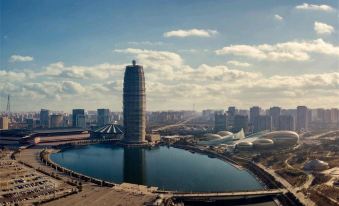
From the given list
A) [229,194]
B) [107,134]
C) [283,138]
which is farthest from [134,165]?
[107,134]

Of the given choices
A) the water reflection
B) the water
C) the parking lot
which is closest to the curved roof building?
the water

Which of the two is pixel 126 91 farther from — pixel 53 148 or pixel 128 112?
pixel 53 148

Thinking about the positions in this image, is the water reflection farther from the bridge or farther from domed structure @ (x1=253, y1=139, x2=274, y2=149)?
domed structure @ (x1=253, y1=139, x2=274, y2=149)

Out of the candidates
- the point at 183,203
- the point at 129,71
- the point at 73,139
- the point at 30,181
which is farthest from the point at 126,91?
the point at 183,203

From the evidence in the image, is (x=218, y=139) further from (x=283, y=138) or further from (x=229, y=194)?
(x=229, y=194)

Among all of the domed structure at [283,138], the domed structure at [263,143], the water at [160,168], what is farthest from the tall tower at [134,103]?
the domed structure at [283,138]

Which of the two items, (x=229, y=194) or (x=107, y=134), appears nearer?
(x=229, y=194)

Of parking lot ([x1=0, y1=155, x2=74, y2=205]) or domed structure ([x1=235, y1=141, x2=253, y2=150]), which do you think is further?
domed structure ([x1=235, y1=141, x2=253, y2=150])
